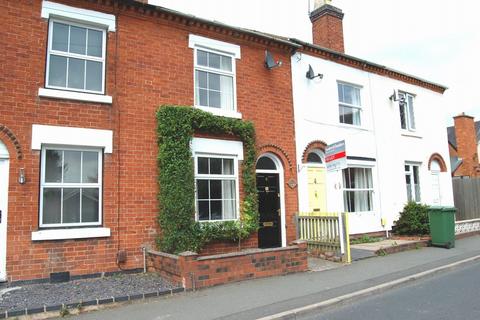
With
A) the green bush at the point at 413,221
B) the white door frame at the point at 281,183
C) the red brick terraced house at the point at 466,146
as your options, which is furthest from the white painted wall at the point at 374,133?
the red brick terraced house at the point at 466,146

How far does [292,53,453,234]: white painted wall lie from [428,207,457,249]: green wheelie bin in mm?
2003

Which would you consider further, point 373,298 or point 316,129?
point 316,129

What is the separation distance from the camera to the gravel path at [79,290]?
265 inches

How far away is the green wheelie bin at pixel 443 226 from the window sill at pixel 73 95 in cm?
997

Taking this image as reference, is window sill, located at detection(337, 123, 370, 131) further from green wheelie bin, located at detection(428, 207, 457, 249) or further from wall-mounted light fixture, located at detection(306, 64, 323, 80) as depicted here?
green wheelie bin, located at detection(428, 207, 457, 249)

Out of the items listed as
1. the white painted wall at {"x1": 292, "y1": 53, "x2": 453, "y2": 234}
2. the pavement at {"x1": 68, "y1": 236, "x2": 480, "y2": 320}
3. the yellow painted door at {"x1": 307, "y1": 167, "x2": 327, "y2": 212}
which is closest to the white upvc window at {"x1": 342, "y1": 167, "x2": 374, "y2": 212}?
the white painted wall at {"x1": 292, "y1": 53, "x2": 453, "y2": 234}

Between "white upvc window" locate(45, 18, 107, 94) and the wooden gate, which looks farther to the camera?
the wooden gate

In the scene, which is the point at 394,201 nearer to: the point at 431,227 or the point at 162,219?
the point at 431,227

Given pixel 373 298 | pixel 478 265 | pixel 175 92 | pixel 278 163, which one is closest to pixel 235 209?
pixel 278 163

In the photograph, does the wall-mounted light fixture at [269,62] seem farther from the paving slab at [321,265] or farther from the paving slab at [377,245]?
the paving slab at [377,245]

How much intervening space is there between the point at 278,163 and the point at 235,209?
→ 6.97 feet

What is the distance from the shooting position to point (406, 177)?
16.2m

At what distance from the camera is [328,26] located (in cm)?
1589

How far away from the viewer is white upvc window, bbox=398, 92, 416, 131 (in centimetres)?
1648
